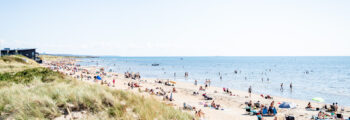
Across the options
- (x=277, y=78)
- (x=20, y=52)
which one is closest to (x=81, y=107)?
(x=277, y=78)

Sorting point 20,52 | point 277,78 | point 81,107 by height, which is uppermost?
point 20,52

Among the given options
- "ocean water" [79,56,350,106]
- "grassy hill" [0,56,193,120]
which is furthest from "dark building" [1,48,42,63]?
"grassy hill" [0,56,193,120]

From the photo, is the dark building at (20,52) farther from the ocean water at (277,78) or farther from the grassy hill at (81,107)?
the grassy hill at (81,107)

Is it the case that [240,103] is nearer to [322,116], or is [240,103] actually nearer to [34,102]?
[322,116]

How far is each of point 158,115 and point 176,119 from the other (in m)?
0.46

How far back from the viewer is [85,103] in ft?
16.8

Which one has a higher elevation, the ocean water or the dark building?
the dark building

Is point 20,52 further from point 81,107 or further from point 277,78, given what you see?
point 277,78

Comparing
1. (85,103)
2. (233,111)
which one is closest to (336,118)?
(233,111)

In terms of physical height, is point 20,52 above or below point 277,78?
above

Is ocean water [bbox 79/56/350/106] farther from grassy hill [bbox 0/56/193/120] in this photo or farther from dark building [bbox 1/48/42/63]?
grassy hill [bbox 0/56/193/120]

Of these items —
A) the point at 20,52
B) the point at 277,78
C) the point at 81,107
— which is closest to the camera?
the point at 81,107

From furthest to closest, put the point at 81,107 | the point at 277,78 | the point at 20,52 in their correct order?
the point at 20,52, the point at 277,78, the point at 81,107

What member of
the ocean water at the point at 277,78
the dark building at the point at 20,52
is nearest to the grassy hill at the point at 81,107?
the ocean water at the point at 277,78
